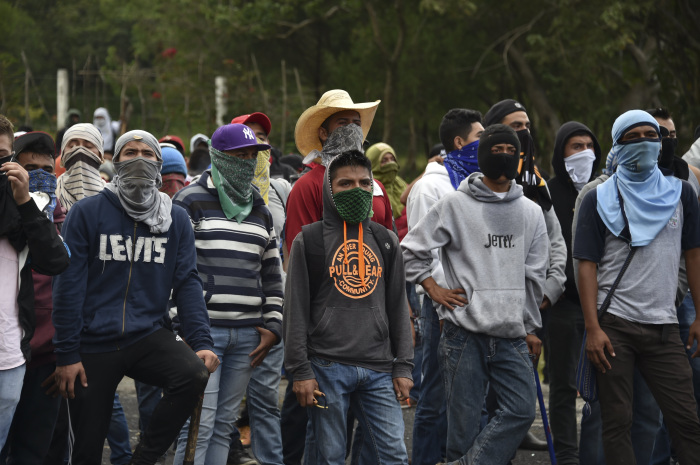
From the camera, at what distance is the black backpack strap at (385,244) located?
5.07 meters

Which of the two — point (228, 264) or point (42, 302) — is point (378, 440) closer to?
point (228, 264)

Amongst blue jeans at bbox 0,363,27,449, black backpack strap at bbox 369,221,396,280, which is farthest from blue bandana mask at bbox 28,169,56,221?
black backpack strap at bbox 369,221,396,280

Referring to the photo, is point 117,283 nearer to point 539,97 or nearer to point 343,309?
point 343,309

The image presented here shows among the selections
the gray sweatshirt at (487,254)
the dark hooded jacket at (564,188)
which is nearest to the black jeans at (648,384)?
the gray sweatshirt at (487,254)

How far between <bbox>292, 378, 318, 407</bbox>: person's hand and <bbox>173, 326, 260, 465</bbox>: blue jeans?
753 millimetres

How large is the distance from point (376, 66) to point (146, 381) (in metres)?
23.3

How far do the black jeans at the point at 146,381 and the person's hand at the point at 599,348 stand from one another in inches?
85.2

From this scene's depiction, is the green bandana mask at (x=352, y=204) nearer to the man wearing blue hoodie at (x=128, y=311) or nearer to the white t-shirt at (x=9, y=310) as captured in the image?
the man wearing blue hoodie at (x=128, y=311)

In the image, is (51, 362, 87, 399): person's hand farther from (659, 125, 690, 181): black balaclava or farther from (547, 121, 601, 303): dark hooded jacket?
(659, 125, 690, 181): black balaclava

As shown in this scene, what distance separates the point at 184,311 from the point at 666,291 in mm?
2714

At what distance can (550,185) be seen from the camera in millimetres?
6781

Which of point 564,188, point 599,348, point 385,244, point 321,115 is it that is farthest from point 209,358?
point 564,188

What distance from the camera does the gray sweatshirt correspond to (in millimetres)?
5285

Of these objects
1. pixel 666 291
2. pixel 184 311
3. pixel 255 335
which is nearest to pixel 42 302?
pixel 184 311
